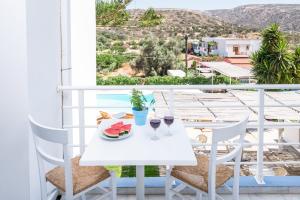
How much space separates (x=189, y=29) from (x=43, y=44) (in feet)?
32.7

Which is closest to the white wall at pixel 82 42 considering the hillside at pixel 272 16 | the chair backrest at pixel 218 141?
the chair backrest at pixel 218 141

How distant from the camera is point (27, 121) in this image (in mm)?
1993

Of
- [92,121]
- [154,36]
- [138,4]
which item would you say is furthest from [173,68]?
[92,121]

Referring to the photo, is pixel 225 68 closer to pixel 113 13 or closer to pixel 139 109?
pixel 113 13

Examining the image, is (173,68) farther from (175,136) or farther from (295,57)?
(175,136)

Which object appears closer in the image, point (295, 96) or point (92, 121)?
point (92, 121)

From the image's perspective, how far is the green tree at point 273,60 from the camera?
487 inches

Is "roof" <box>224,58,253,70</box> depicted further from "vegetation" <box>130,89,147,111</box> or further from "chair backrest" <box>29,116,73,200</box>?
"chair backrest" <box>29,116,73,200</box>

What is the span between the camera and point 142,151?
5.55 feet

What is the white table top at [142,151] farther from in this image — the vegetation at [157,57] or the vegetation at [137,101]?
the vegetation at [157,57]

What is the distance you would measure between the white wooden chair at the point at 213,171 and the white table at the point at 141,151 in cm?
13

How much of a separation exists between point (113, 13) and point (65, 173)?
35.9 feet

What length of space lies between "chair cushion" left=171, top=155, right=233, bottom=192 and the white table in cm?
17

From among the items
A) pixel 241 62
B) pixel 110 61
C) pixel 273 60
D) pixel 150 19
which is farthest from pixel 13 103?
pixel 273 60
